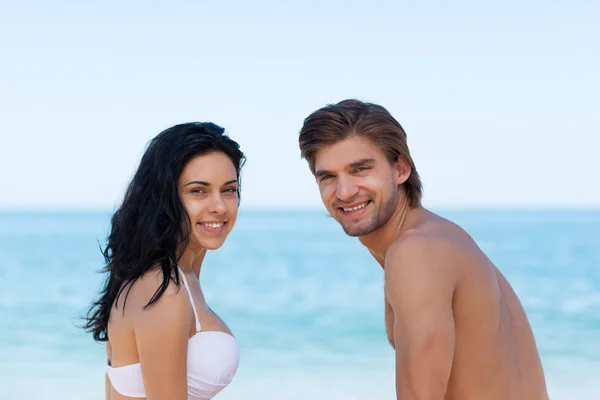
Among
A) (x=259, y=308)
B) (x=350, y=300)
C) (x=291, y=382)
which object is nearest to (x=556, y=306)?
(x=350, y=300)

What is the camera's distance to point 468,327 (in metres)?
2.95

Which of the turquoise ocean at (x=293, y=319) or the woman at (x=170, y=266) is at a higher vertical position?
the turquoise ocean at (x=293, y=319)

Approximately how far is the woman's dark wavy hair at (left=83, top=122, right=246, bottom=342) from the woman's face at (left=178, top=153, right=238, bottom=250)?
0.03m

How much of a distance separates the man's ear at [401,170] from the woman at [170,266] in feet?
2.60

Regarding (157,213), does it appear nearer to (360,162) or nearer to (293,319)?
(360,162)

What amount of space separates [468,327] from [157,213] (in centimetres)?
141

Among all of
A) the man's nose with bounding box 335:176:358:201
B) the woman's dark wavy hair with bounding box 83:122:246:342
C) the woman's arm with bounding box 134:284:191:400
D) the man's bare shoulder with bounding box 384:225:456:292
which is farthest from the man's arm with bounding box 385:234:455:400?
the woman's dark wavy hair with bounding box 83:122:246:342

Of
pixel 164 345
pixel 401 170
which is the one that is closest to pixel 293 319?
pixel 164 345

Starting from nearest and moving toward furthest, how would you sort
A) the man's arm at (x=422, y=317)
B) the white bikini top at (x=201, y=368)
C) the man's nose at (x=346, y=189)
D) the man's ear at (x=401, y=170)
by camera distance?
the man's arm at (x=422, y=317), the man's nose at (x=346, y=189), the man's ear at (x=401, y=170), the white bikini top at (x=201, y=368)

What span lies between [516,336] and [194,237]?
57.2 inches

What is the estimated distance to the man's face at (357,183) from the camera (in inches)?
124

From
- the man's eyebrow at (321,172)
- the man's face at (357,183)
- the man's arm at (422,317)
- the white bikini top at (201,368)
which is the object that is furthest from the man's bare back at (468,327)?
the white bikini top at (201,368)

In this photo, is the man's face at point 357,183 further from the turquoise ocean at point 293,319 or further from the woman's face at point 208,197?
the turquoise ocean at point 293,319

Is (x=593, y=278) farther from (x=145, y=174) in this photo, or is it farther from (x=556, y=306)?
(x=145, y=174)
